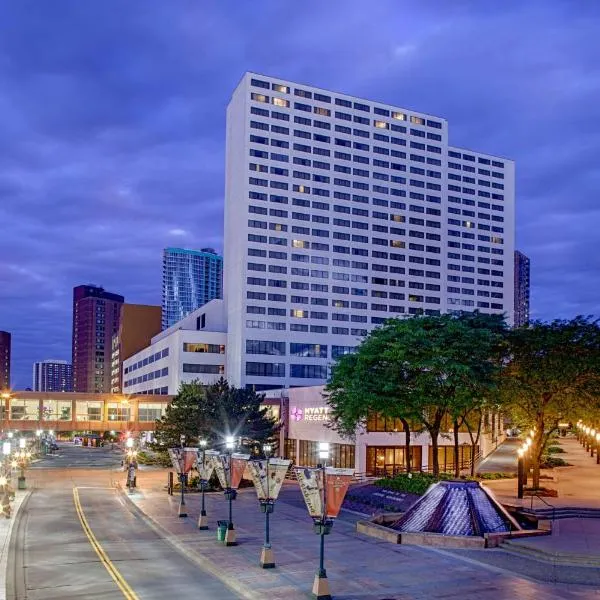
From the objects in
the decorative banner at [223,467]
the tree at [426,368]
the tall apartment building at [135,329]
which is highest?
the tall apartment building at [135,329]

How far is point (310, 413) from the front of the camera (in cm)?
8275

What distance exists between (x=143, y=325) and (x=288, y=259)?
64.7 meters

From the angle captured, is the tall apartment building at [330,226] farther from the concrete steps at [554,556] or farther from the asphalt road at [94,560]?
the concrete steps at [554,556]

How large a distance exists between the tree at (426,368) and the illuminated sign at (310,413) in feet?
74.8

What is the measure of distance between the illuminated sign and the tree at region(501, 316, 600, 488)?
29.5m

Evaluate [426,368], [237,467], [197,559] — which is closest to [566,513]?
[426,368]

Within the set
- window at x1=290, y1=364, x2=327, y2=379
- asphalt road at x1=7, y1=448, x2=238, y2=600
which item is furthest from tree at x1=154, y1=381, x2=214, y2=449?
window at x1=290, y1=364, x2=327, y2=379

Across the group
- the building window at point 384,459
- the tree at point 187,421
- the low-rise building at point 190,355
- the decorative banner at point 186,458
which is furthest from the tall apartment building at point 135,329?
the decorative banner at point 186,458

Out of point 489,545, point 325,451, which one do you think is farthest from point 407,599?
point 489,545

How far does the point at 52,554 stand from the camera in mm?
33469

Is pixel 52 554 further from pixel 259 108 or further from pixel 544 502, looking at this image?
pixel 259 108

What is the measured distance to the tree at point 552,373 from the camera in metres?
48.5

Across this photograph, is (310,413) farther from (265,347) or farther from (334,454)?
(265,347)

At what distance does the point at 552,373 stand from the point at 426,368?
825 cm
